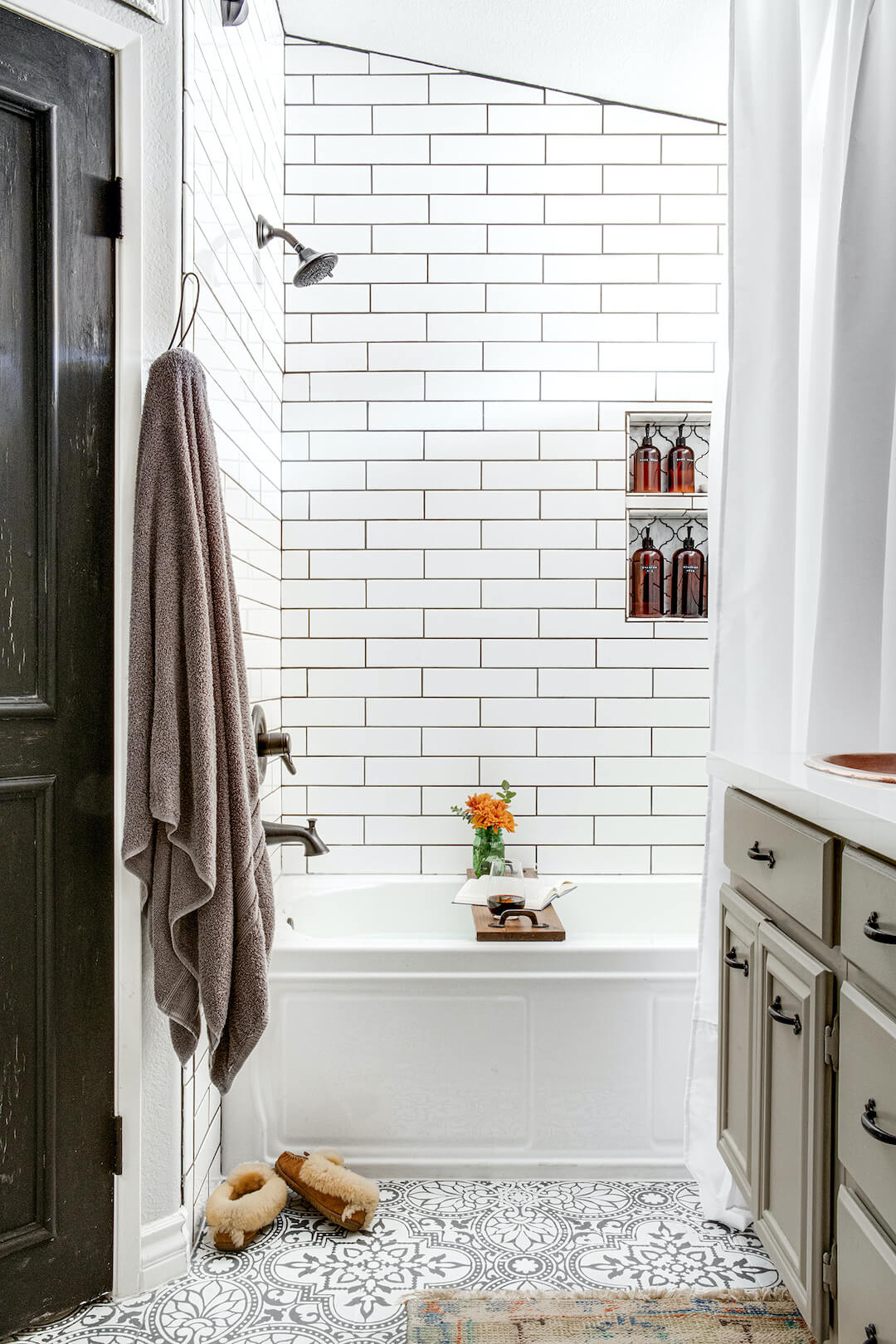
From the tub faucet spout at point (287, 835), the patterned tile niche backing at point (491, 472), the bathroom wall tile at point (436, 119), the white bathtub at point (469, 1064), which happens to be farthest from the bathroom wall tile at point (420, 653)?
the bathroom wall tile at point (436, 119)

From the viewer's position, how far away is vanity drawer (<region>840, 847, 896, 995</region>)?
957 millimetres

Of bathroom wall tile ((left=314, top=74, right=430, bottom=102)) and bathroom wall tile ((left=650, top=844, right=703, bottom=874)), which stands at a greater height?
bathroom wall tile ((left=314, top=74, right=430, bottom=102))

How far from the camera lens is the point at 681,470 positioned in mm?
2775

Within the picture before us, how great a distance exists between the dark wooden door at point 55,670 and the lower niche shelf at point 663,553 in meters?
1.66

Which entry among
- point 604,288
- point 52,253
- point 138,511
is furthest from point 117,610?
point 604,288

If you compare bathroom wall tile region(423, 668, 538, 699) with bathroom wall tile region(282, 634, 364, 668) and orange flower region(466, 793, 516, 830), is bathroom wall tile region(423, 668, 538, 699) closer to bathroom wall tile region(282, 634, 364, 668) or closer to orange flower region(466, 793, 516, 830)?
bathroom wall tile region(282, 634, 364, 668)

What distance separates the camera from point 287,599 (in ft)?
9.18

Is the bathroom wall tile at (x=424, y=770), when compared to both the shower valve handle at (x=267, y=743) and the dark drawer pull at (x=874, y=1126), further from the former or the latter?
the dark drawer pull at (x=874, y=1126)

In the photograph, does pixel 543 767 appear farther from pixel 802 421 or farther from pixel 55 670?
pixel 55 670

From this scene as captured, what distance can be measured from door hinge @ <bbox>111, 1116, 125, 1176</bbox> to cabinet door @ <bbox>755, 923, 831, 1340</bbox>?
1093mm

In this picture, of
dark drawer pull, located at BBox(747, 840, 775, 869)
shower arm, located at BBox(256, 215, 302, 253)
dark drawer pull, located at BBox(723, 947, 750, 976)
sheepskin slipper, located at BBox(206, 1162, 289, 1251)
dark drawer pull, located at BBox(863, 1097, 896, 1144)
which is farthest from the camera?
shower arm, located at BBox(256, 215, 302, 253)

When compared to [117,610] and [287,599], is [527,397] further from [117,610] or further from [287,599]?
[117,610]

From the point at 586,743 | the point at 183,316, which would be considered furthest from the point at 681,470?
the point at 183,316

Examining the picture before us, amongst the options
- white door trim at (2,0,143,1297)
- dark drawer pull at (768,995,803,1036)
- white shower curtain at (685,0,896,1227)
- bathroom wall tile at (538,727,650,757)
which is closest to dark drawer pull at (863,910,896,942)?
dark drawer pull at (768,995,803,1036)
